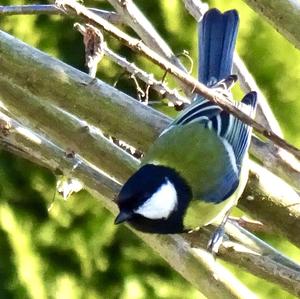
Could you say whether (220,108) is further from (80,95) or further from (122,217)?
(80,95)

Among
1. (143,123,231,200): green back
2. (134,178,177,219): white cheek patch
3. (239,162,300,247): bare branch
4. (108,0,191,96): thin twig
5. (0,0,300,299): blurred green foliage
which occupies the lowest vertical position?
(0,0,300,299): blurred green foliage

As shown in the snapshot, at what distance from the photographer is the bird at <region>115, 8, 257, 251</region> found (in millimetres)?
1262

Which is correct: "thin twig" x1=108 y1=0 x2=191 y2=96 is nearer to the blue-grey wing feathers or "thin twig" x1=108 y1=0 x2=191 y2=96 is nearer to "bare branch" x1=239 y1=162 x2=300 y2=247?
the blue-grey wing feathers

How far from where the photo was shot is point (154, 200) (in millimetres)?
1304

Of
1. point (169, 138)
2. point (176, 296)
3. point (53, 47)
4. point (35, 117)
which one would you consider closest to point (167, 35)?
point (53, 47)

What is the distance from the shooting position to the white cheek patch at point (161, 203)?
128 centimetres

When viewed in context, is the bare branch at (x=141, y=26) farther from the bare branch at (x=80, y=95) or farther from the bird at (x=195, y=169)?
the bare branch at (x=80, y=95)

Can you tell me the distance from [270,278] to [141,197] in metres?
0.29

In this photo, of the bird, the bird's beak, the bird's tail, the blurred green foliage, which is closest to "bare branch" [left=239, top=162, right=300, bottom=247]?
the bird

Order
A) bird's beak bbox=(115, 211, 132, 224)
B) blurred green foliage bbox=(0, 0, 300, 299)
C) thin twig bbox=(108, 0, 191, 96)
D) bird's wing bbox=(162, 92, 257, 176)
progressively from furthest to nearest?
blurred green foliage bbox=(0, 0, 300, 299), bird's wing bbox=(162, 92, 257, 176), thin twig bbox=(108, 0, 191, 96), bird's beak bbox=(115, 211, 132, 224)

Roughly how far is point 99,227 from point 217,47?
2.17 feet

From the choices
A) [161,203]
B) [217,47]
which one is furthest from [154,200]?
[217,47]

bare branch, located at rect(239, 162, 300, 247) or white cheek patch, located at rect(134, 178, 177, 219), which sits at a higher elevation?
Result: bare branch, located at rect(239, 162, 300, 247)

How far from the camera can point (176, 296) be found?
6.76ft
